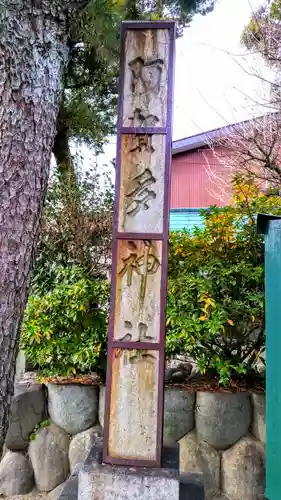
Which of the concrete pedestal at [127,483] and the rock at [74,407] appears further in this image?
the rock at [74,407]

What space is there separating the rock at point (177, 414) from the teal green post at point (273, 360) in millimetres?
751

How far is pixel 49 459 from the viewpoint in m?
3.20

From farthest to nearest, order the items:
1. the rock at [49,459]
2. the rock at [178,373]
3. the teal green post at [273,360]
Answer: the rock at [178,373], the rock at [49,459], the teal green post at [273,360]

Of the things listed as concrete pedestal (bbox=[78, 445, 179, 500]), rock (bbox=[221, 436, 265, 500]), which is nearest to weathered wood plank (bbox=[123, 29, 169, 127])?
concrete pedestal (bbox=[78, 445, 179, 500])

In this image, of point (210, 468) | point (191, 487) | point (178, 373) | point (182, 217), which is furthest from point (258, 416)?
point (182, 217)

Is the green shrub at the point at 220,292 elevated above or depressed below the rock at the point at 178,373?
above

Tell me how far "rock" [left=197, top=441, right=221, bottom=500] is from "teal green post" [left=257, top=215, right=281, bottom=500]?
628 mm

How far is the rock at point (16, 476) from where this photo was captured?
3199 millimetres

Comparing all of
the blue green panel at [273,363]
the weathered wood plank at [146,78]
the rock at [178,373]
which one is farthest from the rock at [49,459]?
the weathered wood plank at [146,78]

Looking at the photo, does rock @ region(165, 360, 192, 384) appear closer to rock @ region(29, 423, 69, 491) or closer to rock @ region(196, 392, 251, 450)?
rock @ region(196, 392, 251, 450)

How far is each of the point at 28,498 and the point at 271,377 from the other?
7.16 feet

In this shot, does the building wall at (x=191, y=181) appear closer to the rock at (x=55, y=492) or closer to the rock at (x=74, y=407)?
the rock at (x=74, y=407)

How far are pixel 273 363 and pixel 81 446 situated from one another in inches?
67.6

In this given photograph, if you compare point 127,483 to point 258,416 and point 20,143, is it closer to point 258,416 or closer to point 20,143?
point 258,416
